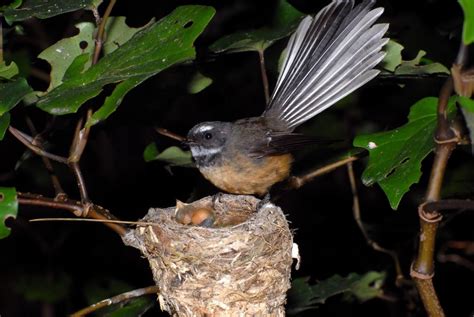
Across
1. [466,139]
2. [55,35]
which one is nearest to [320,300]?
[466,139]

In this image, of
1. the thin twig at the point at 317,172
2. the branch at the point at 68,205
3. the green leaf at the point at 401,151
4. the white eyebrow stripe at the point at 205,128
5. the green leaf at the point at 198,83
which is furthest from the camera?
the white eyebrow stripe at the point at 205,128

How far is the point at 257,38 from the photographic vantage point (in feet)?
12.5

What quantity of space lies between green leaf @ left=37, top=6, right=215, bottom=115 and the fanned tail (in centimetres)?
82

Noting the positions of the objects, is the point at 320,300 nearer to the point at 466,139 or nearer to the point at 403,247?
the point at 403,247

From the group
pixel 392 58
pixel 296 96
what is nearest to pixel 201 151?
pixel 296 96

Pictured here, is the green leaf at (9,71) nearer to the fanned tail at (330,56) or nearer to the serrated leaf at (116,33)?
the serrated leaf at (116,33)

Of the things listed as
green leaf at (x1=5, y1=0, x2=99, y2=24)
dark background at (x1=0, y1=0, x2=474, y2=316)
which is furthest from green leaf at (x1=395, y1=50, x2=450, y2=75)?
green leaf at (x1=5, y1=0, x2=99, y2=24)

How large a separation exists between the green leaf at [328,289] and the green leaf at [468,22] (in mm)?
2387

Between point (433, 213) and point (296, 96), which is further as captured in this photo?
point (296, 96)

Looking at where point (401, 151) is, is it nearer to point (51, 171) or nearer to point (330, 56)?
point (330, 56)

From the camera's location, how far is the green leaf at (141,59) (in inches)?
116

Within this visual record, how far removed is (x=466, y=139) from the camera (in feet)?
9.18

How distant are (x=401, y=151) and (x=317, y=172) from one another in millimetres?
953

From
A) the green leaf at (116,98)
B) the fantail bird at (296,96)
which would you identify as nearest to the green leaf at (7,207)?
the green leaf at (116,98)
